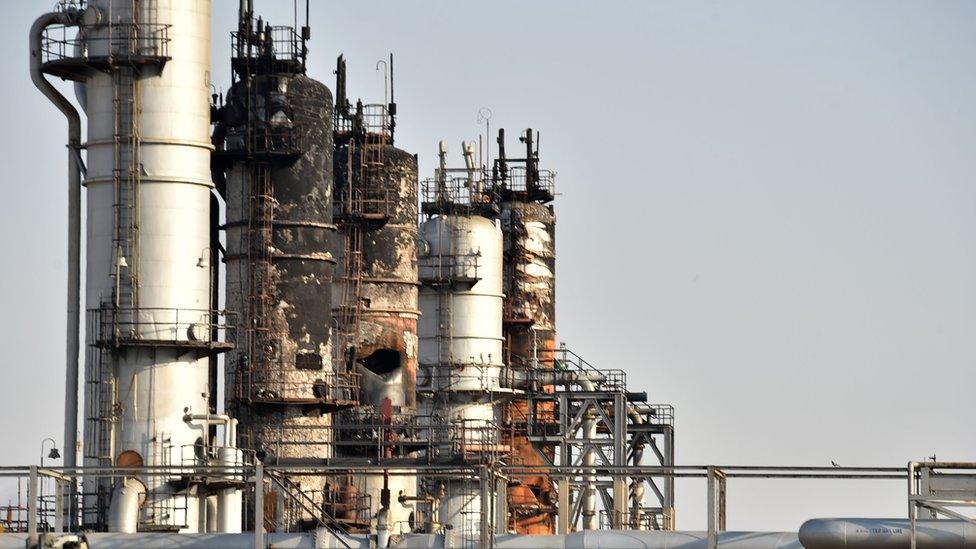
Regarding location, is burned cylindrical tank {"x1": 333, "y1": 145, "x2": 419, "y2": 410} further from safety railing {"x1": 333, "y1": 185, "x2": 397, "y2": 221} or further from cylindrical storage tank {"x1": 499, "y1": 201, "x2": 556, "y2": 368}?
cylindrical storage tank {"x1": 499, "y1": 201, "x2": 556, "y2": 368}

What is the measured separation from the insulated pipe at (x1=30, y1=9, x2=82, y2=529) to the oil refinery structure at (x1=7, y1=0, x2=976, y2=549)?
0.18ft

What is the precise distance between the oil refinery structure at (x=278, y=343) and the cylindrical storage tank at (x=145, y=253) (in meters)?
0.05

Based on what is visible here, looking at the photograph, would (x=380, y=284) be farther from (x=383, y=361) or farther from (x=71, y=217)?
(x=71, y=217)

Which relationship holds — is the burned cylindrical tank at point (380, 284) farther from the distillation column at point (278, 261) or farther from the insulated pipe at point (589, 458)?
the insulated pipe at point (589, 458)

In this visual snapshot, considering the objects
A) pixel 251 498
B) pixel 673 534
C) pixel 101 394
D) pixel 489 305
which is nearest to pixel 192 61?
pixel 101 394

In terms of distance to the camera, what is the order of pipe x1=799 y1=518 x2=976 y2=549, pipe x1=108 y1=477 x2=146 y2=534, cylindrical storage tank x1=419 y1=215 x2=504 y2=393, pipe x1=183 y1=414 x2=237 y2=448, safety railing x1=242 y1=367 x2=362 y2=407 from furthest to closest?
cylindrical storage tank x1=419 y1=215 x2=504 y2=393
safety railing x1=242 y1=367 x2=362 y2=407
pipe x1=183 y1=414 x2=237 y2=448
pipe x1=108 y1=477 x2=146 y2=534
pipe x1=799 y1=518 x2=976 y2=549

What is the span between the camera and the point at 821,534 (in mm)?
36750

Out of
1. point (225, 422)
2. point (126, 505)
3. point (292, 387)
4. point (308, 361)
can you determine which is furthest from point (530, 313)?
point (126, 505)

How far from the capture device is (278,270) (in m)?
53.5

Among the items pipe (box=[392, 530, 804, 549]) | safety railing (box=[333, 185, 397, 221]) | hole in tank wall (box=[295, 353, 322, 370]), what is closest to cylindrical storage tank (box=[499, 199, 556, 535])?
safety railing (box=[333, 185, 397, 221])

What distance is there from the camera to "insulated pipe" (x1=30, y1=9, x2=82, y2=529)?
4788 cm

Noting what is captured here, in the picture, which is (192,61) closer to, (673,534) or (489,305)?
(673,534)

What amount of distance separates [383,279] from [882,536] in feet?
92.9

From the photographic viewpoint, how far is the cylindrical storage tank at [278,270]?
174 ft
